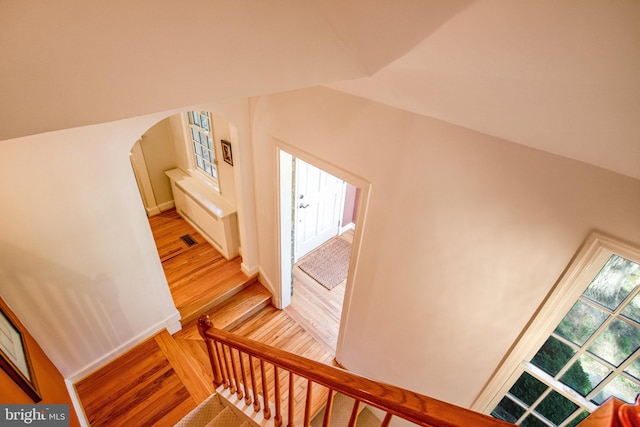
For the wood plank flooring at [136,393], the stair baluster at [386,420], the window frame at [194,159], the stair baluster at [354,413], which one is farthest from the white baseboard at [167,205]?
the stair baluster at [386,420]

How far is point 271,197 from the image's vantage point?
2941 millimetres

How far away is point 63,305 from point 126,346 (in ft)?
2.69

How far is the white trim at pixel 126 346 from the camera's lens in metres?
2.62

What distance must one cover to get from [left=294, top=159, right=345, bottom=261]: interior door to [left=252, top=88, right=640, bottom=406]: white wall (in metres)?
1.29

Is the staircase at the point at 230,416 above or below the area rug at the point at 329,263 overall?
above

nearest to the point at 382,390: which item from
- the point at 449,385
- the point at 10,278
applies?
the point at 449,385

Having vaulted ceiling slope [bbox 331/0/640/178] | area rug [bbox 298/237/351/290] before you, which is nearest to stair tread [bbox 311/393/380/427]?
area rug [bbox 298/237/351/290]

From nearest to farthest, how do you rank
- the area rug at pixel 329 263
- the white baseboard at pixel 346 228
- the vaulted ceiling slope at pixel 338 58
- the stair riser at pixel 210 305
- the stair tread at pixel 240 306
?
the vaulted ceiling slope at pixel 338 58, the stair riser at pixel 210 305, the stair tread at pixel 240 306, the area rug at pixel 329 263, the white baseboard at pixel 346 228

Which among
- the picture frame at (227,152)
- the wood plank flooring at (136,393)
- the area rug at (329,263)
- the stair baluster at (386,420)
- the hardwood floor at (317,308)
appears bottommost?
the hardwood floor at (317,308)

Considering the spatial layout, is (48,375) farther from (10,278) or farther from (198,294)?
(198,294)

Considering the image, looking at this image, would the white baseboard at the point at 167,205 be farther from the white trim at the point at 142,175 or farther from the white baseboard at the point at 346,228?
the white baseboard at the point at 346,228

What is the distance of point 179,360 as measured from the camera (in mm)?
2865

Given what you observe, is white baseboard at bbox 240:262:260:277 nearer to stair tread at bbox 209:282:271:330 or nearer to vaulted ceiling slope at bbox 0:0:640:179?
stair tread at bbox 209:282:271:330

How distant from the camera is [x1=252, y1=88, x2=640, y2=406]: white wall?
1.24 m
